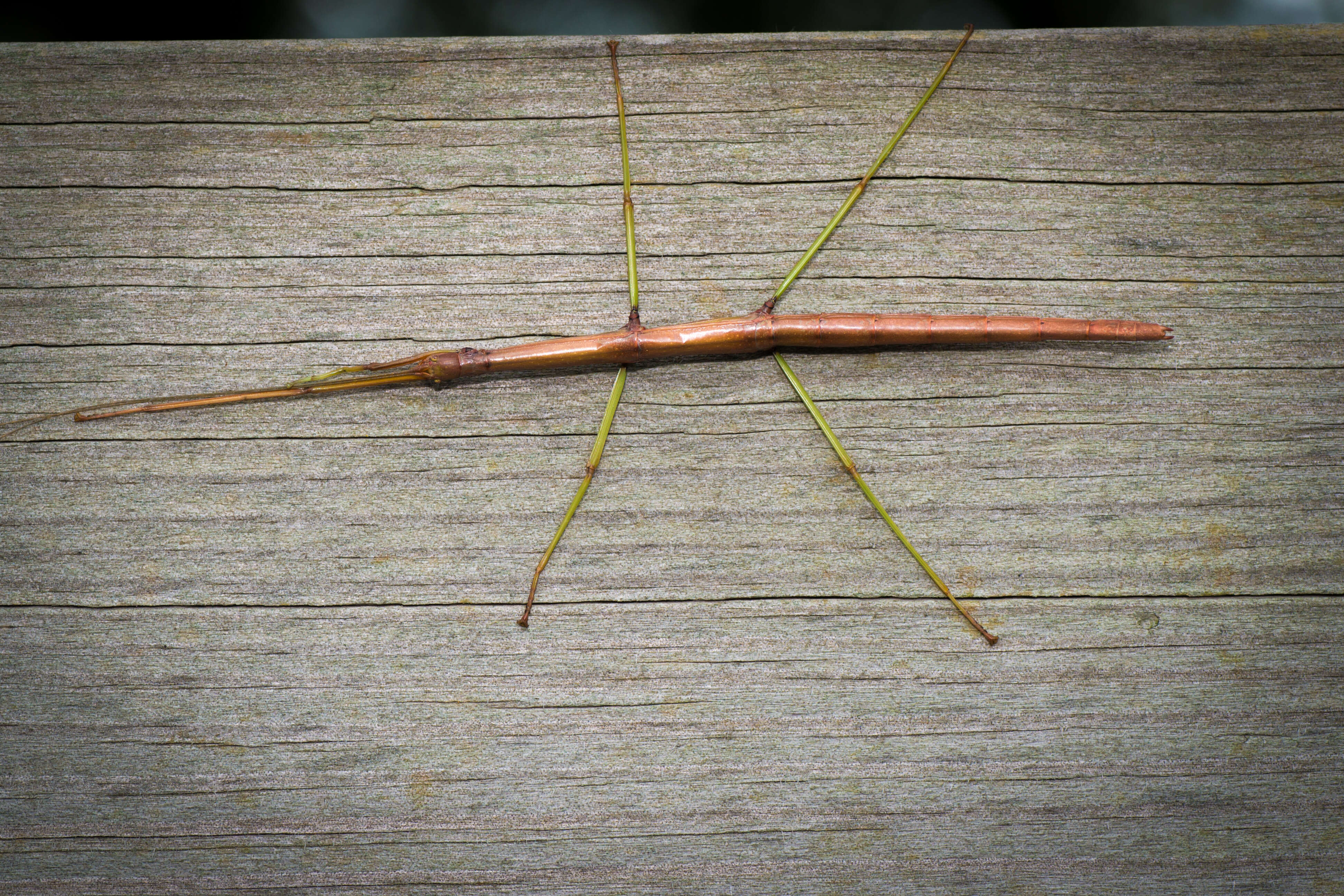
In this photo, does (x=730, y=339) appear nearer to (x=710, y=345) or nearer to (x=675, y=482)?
(x=710, y=345)

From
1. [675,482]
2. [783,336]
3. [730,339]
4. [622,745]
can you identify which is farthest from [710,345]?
[622,745]

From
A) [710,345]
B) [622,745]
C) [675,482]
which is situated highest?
[710,345]

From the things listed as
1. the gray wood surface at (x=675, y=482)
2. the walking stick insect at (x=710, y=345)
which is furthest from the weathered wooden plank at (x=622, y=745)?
the walking stick insect at (x=710, y=345)

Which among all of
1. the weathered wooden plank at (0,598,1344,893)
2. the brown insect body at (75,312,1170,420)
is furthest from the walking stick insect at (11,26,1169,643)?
the weathered wooden plank at (0,598,1344,893)

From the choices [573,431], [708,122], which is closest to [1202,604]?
[573,431]

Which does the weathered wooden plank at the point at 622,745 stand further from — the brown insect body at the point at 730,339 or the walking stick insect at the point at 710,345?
the brown insect body at the point at 730,339

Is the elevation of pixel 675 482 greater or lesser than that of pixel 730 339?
lesser

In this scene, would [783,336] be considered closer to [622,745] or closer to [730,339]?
[730,339]
